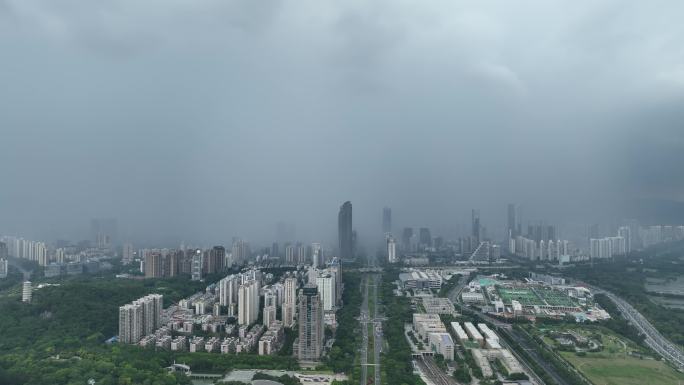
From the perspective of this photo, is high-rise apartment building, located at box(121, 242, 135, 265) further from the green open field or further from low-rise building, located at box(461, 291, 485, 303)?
the green open field

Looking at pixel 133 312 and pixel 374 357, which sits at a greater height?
pixel 133 312

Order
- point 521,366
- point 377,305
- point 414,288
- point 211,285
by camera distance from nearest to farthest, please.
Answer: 1. point 521,366
2. point 377,305
3. point 211,285
4. point 414,288

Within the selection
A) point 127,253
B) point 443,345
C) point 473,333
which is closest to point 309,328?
point 443,345

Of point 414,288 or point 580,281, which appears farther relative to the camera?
point 580,281

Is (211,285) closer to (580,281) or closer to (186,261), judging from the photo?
(186,261)

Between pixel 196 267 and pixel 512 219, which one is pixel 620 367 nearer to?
pixel 196 267

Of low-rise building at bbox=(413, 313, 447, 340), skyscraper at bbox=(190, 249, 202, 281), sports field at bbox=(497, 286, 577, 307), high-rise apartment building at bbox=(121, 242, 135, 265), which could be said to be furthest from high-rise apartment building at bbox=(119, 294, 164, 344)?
high-rise apartment building at bbox=(121, 242, 135, 265)

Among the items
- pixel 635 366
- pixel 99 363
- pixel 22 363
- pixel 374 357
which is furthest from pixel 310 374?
pixel 635 366

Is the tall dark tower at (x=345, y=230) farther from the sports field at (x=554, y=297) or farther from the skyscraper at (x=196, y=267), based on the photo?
the sports field at (x=554, y=297)

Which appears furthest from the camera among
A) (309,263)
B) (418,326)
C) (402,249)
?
(402,249)
